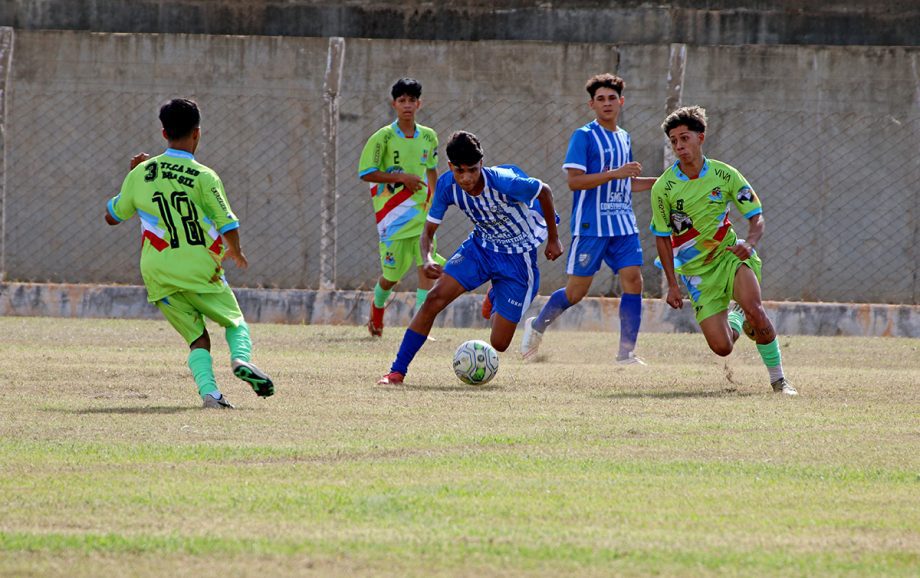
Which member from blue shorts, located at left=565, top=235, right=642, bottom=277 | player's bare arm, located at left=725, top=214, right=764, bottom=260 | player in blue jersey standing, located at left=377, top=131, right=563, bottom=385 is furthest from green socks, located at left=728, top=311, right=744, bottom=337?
blue shorts, located at left=565, top=235, right=642, bottom=277

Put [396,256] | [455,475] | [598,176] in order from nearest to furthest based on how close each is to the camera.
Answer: [455,475] → [598,176] → [396,256]

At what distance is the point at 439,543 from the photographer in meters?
4.46

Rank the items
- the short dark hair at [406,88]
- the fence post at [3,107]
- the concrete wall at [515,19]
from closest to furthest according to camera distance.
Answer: the short dark hair at [406,88]
the fence post at [3,107]
the concrete wall at [515,19]

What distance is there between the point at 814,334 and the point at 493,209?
5851 millimetres

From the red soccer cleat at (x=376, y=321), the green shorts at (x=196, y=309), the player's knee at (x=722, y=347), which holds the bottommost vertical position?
the red soccer cleat at (x=376, y=321)

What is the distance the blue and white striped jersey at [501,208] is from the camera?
9336mm

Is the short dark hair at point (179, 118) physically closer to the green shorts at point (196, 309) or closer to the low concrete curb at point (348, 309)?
the green shorts at point (196, 309)

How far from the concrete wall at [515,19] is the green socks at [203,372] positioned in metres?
7.97

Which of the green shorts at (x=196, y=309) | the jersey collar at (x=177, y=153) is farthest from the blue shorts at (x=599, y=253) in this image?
the jersey collar at (x=177, y=153)

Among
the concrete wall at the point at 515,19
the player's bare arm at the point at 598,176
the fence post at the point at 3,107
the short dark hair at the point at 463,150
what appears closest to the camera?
the short dark hair at the point at 463,150

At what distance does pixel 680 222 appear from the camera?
9.44 metres

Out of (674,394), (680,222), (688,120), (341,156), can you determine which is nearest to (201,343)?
(674,394)

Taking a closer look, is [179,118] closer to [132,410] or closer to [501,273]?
[132,410]

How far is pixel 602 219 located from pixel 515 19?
4.74 meters
